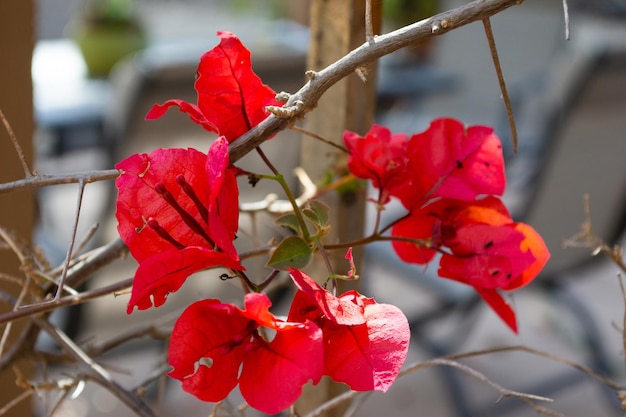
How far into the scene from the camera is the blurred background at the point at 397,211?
60.2 inches

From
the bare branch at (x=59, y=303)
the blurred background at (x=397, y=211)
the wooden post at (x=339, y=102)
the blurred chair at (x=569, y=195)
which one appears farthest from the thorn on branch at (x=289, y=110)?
the blurred chair at (x=569, y=195)

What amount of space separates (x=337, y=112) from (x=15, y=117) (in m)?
0.27

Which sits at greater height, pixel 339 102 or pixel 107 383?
pixel 339 102

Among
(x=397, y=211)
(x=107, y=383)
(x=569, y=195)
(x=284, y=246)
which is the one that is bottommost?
(x=397, y=211)

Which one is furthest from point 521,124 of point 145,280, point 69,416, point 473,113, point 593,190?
point 145,280

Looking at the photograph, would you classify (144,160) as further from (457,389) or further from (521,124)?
(521,124)

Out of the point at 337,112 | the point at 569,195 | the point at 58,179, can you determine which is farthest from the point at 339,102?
the point at 569,195

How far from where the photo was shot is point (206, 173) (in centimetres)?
32

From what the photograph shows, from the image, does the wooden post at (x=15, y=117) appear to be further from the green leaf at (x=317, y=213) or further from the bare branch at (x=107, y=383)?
the green leaf at (x=317, y=213)

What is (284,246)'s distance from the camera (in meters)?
0.35

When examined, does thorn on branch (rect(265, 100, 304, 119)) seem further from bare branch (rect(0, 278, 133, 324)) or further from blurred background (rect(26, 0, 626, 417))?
blurred background (rect(26, 0, 626, 417))

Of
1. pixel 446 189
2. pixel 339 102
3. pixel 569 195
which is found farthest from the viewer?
pixel 569 195

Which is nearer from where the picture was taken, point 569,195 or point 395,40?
point 395,40

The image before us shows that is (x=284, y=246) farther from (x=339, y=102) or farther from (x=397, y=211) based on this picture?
(x=397, y=211)
